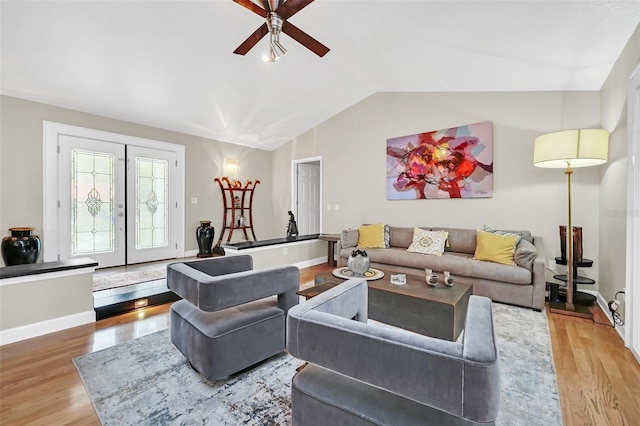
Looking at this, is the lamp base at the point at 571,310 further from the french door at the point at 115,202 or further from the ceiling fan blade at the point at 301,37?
the french door at the point at 115,202

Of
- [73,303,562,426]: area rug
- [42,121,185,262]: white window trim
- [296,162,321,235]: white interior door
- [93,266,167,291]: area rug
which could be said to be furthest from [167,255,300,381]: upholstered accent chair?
[296,162,321,235]: white interior door

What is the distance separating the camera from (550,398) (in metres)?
1.67

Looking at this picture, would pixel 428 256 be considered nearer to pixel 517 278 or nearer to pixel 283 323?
pixel 517 278

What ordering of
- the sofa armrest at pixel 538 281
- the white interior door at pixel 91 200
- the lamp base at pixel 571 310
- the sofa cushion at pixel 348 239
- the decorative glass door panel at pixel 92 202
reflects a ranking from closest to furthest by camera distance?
1. the lamp base at pixel 571 310
2. the sofa armrest at pixel 538 281
3. the white interior door at pixel 91 200
4. the decorative glass door panel at pixel 92 202
5. the sofa cushion at pixel 348 239

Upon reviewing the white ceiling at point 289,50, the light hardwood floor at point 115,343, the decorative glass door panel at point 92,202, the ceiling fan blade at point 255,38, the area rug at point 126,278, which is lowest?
the light hardwood floor at point 115,343

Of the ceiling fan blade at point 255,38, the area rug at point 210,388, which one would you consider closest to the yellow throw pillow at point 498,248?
the area rug at point 210,388

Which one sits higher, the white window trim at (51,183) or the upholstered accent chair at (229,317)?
the white window trim at (51,183)

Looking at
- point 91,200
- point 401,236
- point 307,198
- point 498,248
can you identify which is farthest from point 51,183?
point 498,248

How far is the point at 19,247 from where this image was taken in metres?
3.57

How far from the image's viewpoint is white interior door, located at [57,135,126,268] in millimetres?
4211

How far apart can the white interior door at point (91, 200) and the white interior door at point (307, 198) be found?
10.9 feet

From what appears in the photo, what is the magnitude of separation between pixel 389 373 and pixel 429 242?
341 centimetres

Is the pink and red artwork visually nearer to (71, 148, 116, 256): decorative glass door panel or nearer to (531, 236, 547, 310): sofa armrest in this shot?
(531, 236, 547, 310): sofa armrest

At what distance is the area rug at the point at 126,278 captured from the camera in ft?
11.9
